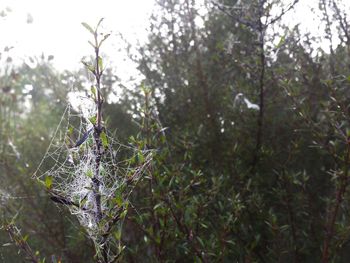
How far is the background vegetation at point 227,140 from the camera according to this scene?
298cm

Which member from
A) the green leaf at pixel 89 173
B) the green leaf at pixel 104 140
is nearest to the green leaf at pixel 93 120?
the green leaf at pixel 104 140

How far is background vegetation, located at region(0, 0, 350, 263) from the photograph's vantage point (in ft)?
Result: 9.78

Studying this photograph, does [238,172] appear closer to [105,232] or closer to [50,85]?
[105,232]

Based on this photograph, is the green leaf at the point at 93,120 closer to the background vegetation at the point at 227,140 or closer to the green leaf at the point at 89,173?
the green leaf at the point at 89,173

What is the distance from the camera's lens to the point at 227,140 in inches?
158

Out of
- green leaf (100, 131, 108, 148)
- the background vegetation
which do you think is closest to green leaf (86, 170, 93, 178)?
green leaf (100, 131, 108, 148)

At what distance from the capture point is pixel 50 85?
16.8 feet

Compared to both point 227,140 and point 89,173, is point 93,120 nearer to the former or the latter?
point 89,173

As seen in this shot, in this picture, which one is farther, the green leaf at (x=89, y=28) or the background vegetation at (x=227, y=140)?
the background vegetation at (x=227, y=140)

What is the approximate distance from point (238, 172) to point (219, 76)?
1098 mm

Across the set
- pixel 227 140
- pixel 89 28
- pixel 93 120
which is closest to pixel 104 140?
pixel 93 120

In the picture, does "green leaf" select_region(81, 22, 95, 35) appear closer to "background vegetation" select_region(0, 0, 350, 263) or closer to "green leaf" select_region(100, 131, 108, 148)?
"green leaf" select_region(100, 131, 108, 148)

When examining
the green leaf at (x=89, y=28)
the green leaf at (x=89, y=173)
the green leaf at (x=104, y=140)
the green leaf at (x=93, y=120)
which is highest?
the green leaf at (x=89, y=28)

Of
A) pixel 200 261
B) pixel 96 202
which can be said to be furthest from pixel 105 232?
pixel 200 261
